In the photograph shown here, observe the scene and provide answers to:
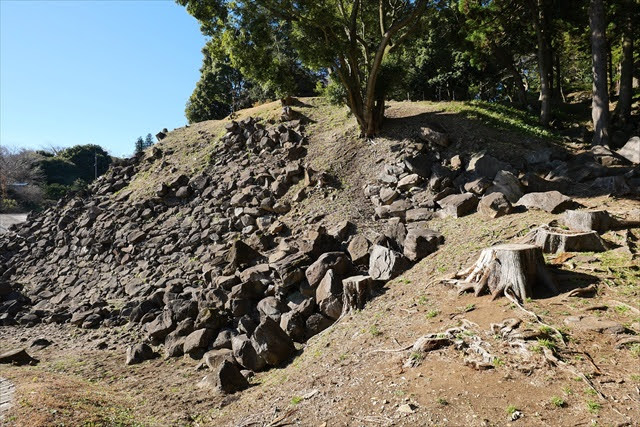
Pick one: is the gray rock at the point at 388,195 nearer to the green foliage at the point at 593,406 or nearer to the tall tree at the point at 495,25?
the green foliage at the point at 593,406

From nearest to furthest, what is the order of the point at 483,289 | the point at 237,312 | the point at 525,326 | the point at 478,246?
the point at 525,326
the point at 483,289
the point at 478,246
the point at 237,312

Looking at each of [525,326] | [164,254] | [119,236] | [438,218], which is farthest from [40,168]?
[525,326]

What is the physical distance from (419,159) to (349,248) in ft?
14.7

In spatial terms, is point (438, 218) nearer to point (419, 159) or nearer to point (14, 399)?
point (419, 159)

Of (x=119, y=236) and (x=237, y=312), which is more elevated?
(x=119, y=236)

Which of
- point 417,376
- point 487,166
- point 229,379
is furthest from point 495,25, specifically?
point 229,379

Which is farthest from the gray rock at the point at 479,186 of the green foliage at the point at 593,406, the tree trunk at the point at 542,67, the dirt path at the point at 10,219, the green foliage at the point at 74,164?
the green foliage at the point at 74,164

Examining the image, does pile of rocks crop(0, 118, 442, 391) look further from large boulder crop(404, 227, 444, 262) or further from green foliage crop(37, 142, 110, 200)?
green foliage crop(37, 142, 110, 200)

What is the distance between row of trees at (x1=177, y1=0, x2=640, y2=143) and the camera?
12875 millimetres

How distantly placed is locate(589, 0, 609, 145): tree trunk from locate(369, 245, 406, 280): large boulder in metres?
9.30

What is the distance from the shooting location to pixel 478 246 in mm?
7719

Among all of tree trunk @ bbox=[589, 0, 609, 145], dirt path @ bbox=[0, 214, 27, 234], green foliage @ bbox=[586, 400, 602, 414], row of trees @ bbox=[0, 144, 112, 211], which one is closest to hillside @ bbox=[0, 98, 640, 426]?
green foliage @ bbox=[586, 400, 602, 414]

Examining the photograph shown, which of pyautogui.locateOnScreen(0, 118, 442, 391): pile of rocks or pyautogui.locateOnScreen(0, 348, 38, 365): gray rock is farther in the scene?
pyautogui.locateOnScreen(0, 348, 38, 365): gray rock

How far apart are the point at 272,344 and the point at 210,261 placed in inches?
217
